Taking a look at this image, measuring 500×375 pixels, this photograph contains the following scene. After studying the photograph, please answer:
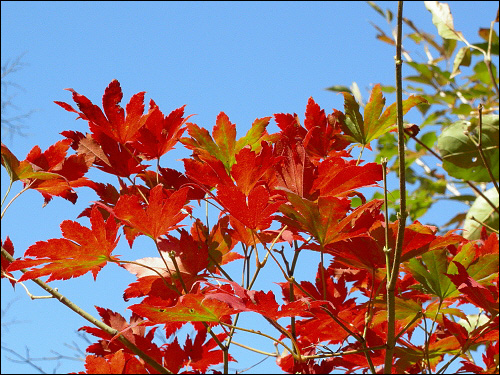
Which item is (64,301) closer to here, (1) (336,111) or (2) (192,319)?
(2) (192,319)

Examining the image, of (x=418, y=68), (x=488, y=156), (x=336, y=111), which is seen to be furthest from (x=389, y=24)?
(x=336, y=111)

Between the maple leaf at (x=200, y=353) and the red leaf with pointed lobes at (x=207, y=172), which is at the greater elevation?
the red leaf with pointed lobes at (x=207, y=172)

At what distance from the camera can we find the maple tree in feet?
1.97

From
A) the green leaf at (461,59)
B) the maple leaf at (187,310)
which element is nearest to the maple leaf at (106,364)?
the maple leaf at (187,310)

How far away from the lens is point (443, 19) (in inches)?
59.1

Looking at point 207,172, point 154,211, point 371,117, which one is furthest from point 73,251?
point 371,117

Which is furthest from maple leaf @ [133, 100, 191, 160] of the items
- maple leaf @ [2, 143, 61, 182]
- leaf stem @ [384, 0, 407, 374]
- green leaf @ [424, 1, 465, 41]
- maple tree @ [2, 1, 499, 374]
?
green leaf @ [424, 1, 465, 41]

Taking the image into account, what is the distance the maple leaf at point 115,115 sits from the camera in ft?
2.43

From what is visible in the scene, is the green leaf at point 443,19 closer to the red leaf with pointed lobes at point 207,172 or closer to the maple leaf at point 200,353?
the red leaf with pointed lobes at point 207,172

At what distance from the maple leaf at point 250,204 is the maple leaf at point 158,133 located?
0.21 meters

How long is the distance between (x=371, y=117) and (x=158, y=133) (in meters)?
0.32

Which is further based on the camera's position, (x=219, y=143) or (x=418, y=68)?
(x=418, y=68)

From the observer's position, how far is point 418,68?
191cm

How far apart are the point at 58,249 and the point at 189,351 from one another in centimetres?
26
